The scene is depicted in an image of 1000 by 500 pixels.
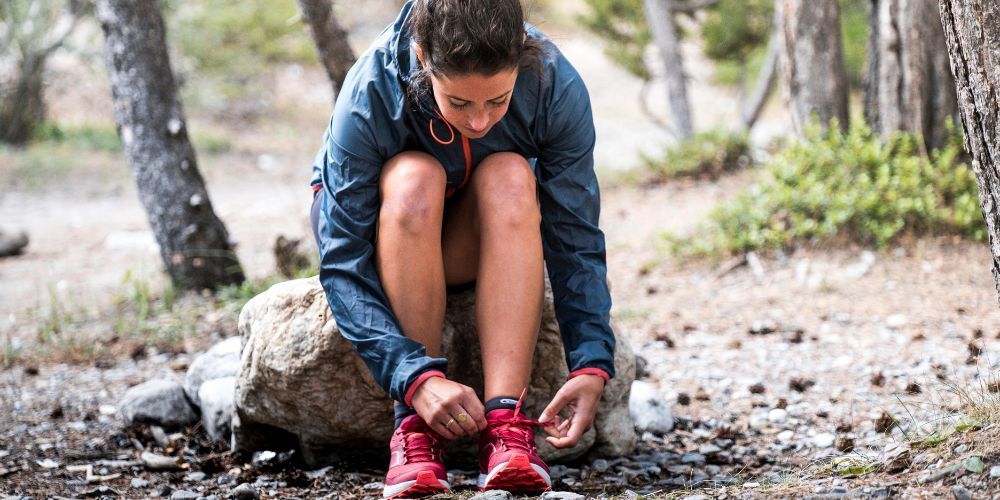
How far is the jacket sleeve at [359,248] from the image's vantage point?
8.68 ft

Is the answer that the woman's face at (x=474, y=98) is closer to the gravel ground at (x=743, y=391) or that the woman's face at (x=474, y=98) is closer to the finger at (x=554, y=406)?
the finger at (x=554, y=406)

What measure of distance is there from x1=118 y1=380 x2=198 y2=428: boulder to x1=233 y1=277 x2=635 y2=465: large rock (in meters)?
0.44

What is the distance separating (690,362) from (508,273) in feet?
6.09

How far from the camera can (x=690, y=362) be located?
4.34 meters

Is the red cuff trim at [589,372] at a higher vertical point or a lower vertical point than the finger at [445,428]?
higher

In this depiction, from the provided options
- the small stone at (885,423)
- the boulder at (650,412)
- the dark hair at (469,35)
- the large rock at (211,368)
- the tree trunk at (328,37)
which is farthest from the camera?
the tree trunk at (328,37)

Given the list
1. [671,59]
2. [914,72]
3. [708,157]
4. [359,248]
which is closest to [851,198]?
[914,72]

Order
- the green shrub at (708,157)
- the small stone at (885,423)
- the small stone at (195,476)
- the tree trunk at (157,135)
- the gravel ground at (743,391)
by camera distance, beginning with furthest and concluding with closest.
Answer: the green shrub at (708,157) < the tree trunk at (157,135) < the small stone at (885,423) < the small stone at (195,476) < the gravel ground at (743,391)

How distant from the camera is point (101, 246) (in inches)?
308

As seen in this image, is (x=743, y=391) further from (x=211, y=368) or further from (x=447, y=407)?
(x=211, y=368)

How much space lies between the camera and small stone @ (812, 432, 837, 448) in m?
→ 3.21

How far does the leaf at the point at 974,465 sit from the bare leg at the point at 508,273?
1.13 m

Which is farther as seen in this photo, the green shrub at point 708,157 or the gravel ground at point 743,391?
the green shrub at point 708,157

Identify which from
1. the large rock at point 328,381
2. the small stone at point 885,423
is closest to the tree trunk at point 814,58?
the small stone at point 885,423
